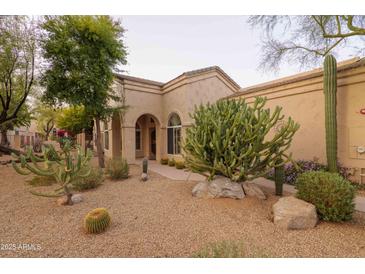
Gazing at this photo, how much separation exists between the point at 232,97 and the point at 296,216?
8653 mm

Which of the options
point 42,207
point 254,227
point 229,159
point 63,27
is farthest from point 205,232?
point 63,27

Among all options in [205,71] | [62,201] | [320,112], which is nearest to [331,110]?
[320,112]

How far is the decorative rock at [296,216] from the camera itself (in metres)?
3.58

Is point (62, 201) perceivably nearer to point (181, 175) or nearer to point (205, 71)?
point (181, 175)

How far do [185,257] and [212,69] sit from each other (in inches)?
454

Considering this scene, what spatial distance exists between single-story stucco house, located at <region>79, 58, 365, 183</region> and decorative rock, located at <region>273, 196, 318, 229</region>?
16.4 feet

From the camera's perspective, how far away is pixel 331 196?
3641 mm

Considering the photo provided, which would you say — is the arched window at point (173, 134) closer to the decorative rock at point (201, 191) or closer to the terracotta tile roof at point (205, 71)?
the terracotta tile roof at point (205, 71)

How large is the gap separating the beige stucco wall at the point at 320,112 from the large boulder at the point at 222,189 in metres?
5.10

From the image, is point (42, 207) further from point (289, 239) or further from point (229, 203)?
point (289, 239)

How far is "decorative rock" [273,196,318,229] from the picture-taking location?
3.58 meters

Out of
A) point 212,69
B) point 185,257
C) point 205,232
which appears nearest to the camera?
point 185,257

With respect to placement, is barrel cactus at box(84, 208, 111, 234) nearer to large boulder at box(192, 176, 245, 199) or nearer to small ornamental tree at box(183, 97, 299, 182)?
small ornamental tree at box(183, 97, 299, 182)

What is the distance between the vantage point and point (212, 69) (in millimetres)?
11891
